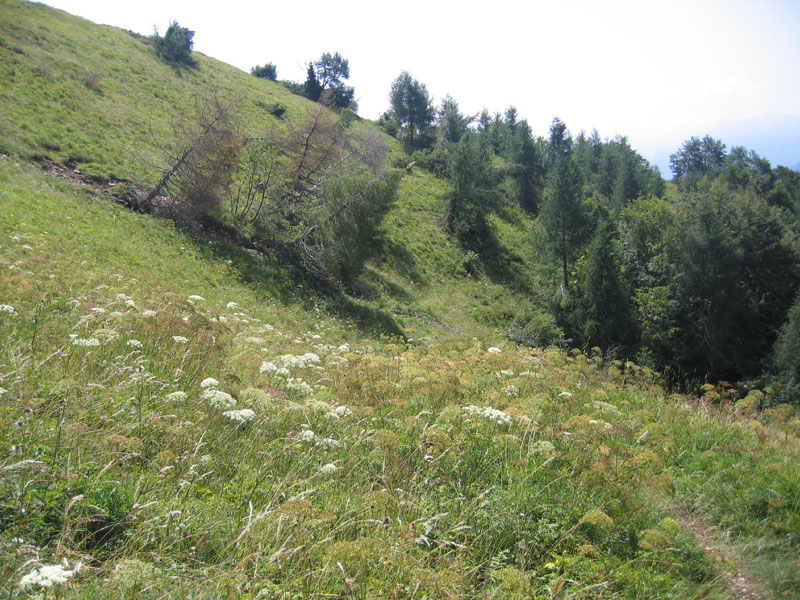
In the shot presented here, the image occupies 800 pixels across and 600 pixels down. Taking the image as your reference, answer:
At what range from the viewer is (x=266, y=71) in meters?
59.7

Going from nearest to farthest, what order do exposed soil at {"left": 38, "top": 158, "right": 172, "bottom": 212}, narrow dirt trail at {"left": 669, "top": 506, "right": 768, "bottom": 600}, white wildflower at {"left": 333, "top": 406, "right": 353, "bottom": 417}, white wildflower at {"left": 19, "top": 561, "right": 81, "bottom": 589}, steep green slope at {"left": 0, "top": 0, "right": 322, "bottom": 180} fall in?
white wildflower at {"left": 19, "top": 561, "right": 81, "bottom": 589}
narrow dirt trail at {"left": 669, "top": 506, "right": 768, "bottom": 600}
white wildflower at {"left": 333, "top": 406, "right": 353, "bottom": 417}
exposed soil at {"left": 38, "top": 158, "right": 172, "bottom": 212}
steep green slope at {"left": 0, "top": 0, "right": 322, "bottom": 180}

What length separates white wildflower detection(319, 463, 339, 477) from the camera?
10.8 ft

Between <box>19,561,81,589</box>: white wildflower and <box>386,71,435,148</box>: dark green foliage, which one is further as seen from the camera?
<box>386,71,435,148</box>: dark green foliage

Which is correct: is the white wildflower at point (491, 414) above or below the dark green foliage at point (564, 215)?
below

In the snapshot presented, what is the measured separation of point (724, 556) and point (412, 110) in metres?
62.6

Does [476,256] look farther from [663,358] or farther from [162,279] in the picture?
[162,279]

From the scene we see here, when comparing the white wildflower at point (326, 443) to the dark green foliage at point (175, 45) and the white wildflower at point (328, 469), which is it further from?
the dark green foliage at point (175, 45)

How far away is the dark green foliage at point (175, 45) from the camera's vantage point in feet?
129

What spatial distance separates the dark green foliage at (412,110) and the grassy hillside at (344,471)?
55.4 metres

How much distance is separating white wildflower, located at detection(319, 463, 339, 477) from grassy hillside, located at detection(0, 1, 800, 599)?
2cm

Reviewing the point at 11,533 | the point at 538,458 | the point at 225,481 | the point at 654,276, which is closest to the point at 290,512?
the point at 225,481

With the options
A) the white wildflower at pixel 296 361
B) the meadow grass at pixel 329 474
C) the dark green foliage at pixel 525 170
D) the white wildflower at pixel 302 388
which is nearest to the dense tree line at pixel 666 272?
the dark green foliage at pixel 525 170

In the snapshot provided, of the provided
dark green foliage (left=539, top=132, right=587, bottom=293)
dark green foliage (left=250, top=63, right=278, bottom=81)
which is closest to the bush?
dark green foliage (left=539, top=132, right=587, bottom=293)

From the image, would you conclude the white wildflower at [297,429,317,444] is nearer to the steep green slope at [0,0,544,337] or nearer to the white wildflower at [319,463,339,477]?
the white wildflower at [319,463,339,477]
